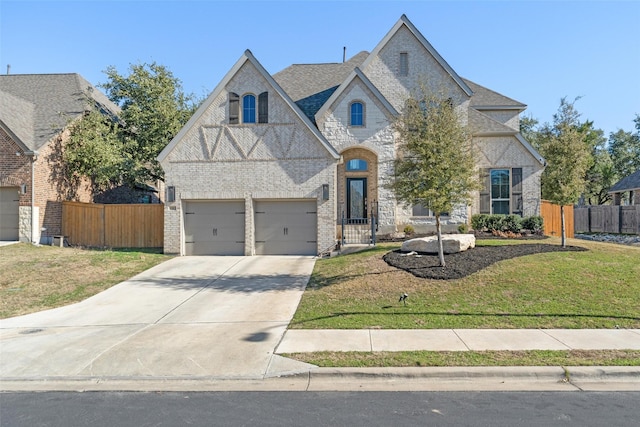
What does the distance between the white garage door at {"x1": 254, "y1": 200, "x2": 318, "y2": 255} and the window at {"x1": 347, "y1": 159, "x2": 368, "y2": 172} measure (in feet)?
11.3

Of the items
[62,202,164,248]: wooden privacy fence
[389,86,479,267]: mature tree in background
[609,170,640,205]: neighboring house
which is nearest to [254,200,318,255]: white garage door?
[62,202,164,248]: wooden privacy fence

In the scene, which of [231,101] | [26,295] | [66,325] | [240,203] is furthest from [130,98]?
[66,325]

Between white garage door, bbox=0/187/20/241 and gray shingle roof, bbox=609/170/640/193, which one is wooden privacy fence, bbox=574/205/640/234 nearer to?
gray shingle roof, bbox=609/170/640/193

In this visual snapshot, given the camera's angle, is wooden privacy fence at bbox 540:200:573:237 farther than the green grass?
Yes

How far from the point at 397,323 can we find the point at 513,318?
2.42 m

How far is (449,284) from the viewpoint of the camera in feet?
33.9

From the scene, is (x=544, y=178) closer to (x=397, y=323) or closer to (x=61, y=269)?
(x=397, y=323)

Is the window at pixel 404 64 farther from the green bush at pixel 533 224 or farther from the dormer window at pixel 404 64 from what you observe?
the green bush at pixel 533 224

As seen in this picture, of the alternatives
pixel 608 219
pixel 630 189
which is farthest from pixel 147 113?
pixel 630 189

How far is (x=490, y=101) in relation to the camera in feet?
82.6

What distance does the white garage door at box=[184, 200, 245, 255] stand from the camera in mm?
17391

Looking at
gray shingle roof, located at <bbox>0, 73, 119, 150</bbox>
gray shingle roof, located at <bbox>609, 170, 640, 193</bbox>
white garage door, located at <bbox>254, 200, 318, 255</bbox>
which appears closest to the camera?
white garage door, located at <bbox>254, 200, 318, 255</bbox>

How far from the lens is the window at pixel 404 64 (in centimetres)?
2061

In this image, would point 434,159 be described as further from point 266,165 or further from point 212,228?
point 212,228
